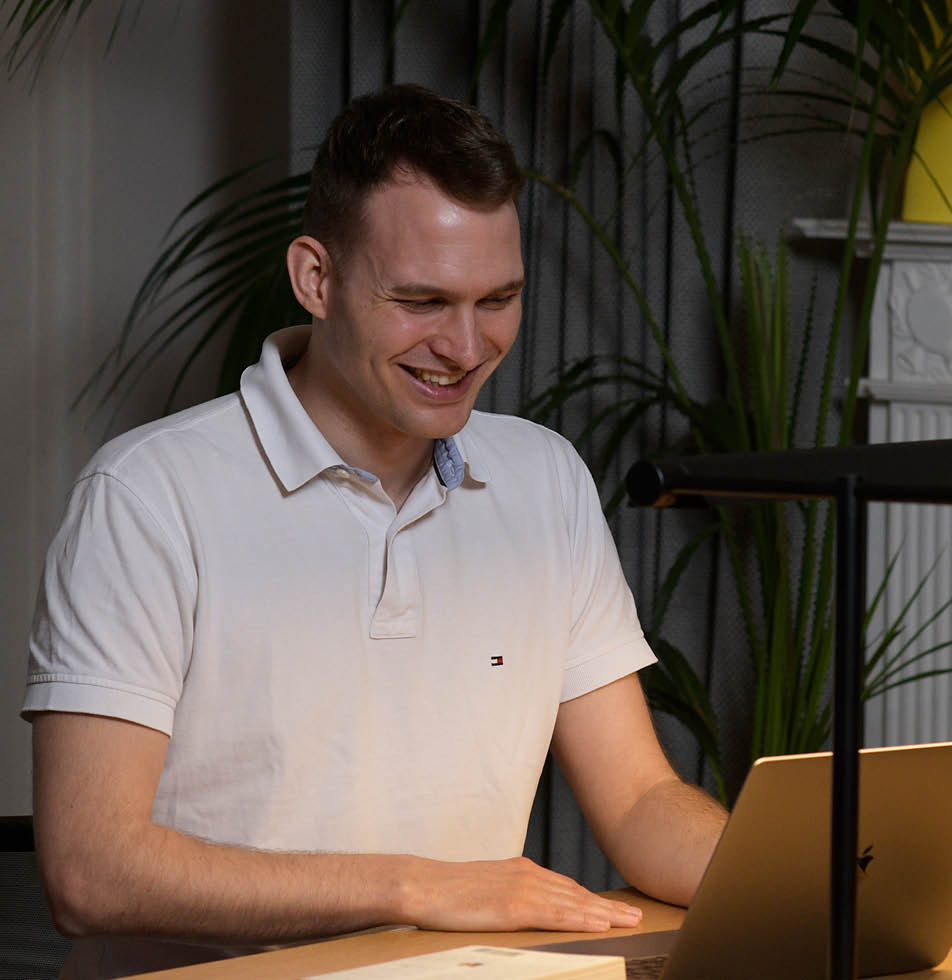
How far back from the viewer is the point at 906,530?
277 cm

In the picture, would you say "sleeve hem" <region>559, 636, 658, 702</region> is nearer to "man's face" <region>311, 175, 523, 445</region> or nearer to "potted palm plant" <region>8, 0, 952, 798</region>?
"man's face" <region>311, 175, 523, 445</region>

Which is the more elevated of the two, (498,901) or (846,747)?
(846,747)

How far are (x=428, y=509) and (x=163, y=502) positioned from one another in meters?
0.29

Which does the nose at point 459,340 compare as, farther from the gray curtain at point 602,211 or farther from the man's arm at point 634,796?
the gray curtain at point 602,211

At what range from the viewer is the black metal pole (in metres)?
0.82

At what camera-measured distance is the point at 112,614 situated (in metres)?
1.39

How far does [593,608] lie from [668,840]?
323 millimetres

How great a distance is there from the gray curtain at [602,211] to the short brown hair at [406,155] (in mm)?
1310

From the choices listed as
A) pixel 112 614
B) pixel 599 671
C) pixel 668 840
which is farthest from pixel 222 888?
pixel 599 671

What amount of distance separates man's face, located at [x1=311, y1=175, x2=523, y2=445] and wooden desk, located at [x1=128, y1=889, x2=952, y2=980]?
522 mm

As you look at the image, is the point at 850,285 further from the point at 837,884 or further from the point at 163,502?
the point at 837,884

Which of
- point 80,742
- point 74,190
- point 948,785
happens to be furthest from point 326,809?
point 74,190

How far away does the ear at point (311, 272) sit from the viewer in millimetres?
1592

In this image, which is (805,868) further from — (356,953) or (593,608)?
(593,608)
